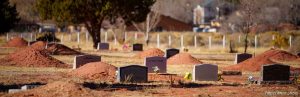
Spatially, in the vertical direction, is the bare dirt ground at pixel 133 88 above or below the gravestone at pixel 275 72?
below

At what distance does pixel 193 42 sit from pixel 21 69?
47352 millimetres

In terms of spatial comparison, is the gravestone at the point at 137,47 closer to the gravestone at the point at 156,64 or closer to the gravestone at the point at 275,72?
the gravestone at the point at 156,64

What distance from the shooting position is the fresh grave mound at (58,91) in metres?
17.7

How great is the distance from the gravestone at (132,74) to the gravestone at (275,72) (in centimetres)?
495

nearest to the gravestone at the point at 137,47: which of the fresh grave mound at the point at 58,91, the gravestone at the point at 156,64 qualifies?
the gravestone at the point at 156,64

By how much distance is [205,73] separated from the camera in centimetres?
2633

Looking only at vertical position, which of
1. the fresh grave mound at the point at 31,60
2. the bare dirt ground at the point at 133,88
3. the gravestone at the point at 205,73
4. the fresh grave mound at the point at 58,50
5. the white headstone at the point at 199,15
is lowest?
the bare dirt ground at the point at 133,88

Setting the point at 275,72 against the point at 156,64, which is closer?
the point at 275,72

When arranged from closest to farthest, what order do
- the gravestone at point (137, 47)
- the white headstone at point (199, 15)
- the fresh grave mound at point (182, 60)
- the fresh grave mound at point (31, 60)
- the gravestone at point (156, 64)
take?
the gravestone at point (156, 64)
the fresh grave mound at point (31, 60)
the fresh grave mound at point (182, 60)
the gravestone at point (137, 47)
the white headstone at point (199, 15)

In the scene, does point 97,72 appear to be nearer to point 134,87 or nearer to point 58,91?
point 134,87

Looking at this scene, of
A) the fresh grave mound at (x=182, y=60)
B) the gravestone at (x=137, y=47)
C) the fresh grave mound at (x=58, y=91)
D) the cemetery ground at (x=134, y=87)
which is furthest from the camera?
the gravestone at (x=137, y=47)

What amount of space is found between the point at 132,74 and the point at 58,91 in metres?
6.17

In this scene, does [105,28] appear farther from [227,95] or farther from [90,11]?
[227,95]

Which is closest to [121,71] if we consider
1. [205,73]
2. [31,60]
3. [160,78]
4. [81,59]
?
[160,78]
